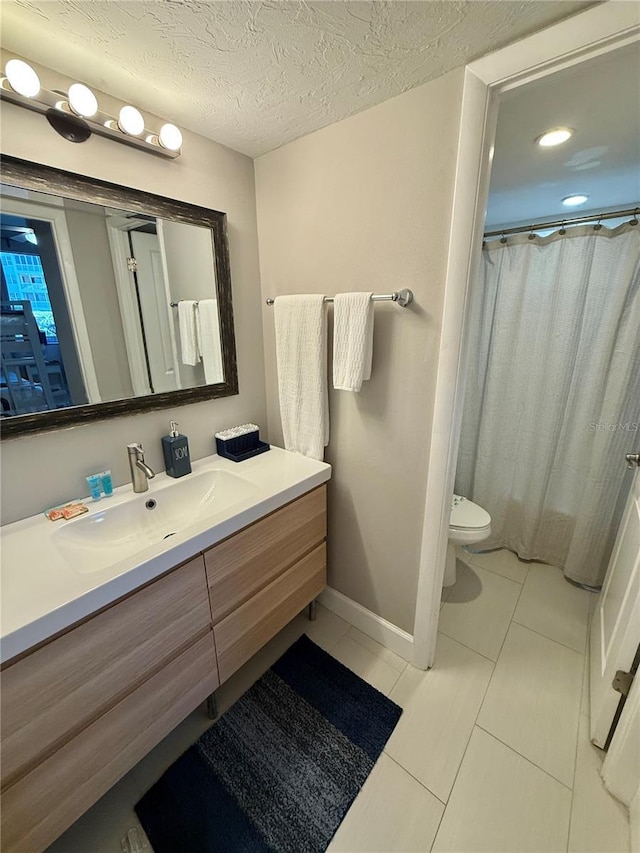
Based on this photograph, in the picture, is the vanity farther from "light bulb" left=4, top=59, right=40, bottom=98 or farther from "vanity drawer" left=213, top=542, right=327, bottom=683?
"light bulb" left=4, top=59, right=40, bottom=98

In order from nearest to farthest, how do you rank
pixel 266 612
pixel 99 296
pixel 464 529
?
1. pixel 99 296
2. pixel 266 612
3. pixel 464 529

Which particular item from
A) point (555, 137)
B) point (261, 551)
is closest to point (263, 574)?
point (261, 551)

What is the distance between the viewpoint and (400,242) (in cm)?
115

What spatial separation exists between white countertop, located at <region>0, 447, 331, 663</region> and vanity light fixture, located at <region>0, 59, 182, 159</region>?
1.13 meters

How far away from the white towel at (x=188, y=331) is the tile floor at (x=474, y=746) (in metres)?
1.36

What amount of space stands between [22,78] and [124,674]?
156cm

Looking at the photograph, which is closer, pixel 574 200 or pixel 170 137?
pixel 170 137

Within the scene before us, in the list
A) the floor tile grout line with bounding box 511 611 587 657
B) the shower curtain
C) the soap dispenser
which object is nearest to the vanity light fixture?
the soap dispenser

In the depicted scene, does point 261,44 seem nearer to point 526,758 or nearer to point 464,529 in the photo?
point 464,529

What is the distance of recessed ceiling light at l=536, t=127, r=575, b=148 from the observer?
1208mm

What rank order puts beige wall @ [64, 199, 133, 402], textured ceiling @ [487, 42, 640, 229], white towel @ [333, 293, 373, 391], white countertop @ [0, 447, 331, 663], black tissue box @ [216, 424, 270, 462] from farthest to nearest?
black tissue box @ [216, 424, 270, 462]
white towel @ [333, 293, 373, 391]
beige wall @ [64, 199, 133, 402]
textured ceiling @ [487, 42, 640, 229]
white countertop @ [0, 447, 331, 663]

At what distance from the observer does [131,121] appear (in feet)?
3.40

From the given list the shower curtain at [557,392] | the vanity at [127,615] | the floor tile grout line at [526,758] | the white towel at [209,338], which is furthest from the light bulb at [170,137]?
the floor tile grout line at [526,758]

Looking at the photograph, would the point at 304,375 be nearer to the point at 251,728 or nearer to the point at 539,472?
the point at 251,728
